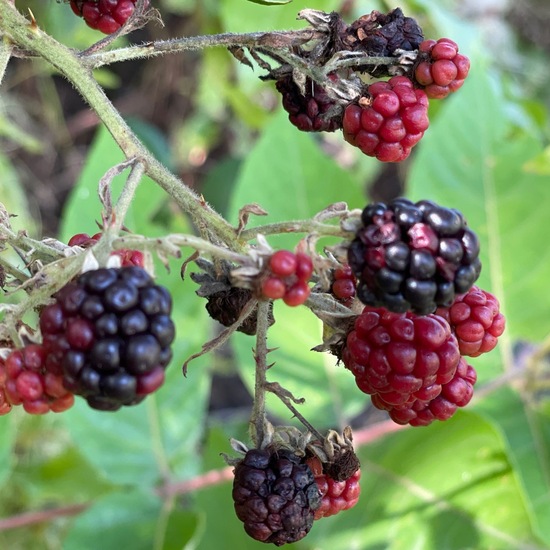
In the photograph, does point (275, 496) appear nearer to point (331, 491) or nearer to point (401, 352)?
point (331, 491)

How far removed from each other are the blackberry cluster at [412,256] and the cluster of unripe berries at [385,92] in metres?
0.26

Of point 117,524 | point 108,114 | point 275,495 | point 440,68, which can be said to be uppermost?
point 440,68

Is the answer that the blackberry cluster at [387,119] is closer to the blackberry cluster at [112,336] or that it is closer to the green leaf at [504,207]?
the blackberry cluster at [112,336]

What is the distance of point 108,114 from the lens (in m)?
1.04

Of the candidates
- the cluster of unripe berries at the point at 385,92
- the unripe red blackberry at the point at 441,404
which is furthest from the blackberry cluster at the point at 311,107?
the unripe red blackberry at the point at 441,404

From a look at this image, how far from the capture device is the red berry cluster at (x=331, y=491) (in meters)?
1.14

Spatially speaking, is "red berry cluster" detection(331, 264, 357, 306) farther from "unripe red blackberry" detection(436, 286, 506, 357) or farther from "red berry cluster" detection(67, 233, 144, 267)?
"red berry cluster" detection(67, 233, 144, 267)

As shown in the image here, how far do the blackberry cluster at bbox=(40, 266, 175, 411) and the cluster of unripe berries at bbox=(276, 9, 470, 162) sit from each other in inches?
18.2

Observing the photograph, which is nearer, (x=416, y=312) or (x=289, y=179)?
(x=416, y=312)

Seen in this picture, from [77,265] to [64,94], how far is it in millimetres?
3545

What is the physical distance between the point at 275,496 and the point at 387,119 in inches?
22.4

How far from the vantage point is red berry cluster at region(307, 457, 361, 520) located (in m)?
1.14

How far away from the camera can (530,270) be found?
6.73ft

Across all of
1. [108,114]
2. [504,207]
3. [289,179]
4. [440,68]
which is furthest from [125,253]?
[504,207]
